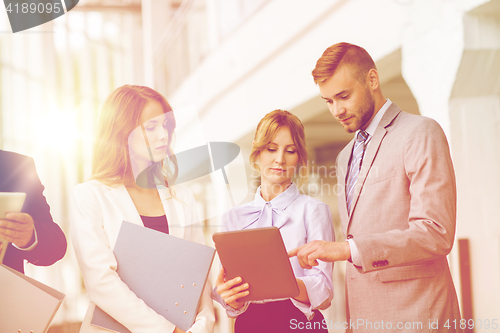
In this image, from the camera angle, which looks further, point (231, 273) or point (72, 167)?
point (72, 167)

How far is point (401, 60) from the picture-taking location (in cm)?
239

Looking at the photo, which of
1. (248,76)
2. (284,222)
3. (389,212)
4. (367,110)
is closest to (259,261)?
(284,222)

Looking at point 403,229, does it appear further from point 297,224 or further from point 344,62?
point 344,62

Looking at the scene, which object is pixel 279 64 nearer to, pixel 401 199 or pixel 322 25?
pixel 322 25

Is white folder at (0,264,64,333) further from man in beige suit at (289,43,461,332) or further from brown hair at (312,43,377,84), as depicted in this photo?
brown hair at (312,43,377,84)

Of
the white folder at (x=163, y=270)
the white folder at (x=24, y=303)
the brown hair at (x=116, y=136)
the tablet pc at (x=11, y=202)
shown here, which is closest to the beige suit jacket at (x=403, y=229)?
the white folder at (x=163, y=270)

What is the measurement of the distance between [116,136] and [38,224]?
41 cm

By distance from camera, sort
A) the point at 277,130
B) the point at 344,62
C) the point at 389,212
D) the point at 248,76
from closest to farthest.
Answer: the point at 389,212 → the point at 344,62 → the point at 277,130 → the point at 248,76

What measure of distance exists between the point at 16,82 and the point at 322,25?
81.4 inches

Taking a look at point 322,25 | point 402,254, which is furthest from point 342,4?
point 402,254

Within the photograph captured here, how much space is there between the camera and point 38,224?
1542 mm

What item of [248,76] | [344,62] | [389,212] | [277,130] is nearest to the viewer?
[389,212]

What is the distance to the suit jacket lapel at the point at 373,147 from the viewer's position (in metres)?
1.45

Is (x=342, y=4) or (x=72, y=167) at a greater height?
(x=342, y=4)
